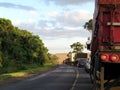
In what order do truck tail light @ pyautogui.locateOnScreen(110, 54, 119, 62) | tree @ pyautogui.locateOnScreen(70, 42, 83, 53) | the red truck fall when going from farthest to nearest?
tree @ pyautogui.locateOnScreen(70, 42, 83, 53)
the red truck
truck tail light @ pyautogui.locateOnScreen(110, 54, 119, 62)

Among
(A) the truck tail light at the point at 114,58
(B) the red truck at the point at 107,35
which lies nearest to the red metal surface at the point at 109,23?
(B) the red truck at the point at 107,35

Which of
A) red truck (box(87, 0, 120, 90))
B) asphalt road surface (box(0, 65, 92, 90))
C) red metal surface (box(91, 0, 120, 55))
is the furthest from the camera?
asphalt road surface (box(0, 65, 92, 90))

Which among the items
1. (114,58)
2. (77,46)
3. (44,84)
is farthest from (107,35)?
(77,46)

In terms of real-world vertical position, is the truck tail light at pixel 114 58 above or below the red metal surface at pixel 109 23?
below

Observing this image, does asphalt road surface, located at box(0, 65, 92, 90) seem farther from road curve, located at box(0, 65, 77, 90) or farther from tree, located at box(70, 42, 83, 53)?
tree, located at box(70, 42, 83, 53)

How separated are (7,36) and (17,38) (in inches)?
215

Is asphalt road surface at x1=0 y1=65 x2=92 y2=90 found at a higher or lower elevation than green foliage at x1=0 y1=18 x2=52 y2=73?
lower

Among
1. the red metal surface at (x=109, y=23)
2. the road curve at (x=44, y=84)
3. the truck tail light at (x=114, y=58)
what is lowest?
the road curve at (x=44, y=84)

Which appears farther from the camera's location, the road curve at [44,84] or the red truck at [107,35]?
the road curve at [44,84]

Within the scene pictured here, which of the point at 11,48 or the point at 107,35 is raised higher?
the point at 11,48

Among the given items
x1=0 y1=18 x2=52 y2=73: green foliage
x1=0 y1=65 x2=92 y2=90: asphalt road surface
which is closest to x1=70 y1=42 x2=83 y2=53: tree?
x1=0 y1=18 x2=52 y2=73: green foliage

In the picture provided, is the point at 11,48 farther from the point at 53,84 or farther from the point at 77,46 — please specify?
the point at 77,46

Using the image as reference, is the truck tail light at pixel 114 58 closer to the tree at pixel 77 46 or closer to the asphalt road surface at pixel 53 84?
the asphalt road surface at pixel 53 84

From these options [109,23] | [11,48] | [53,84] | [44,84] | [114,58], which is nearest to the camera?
[114,58]
